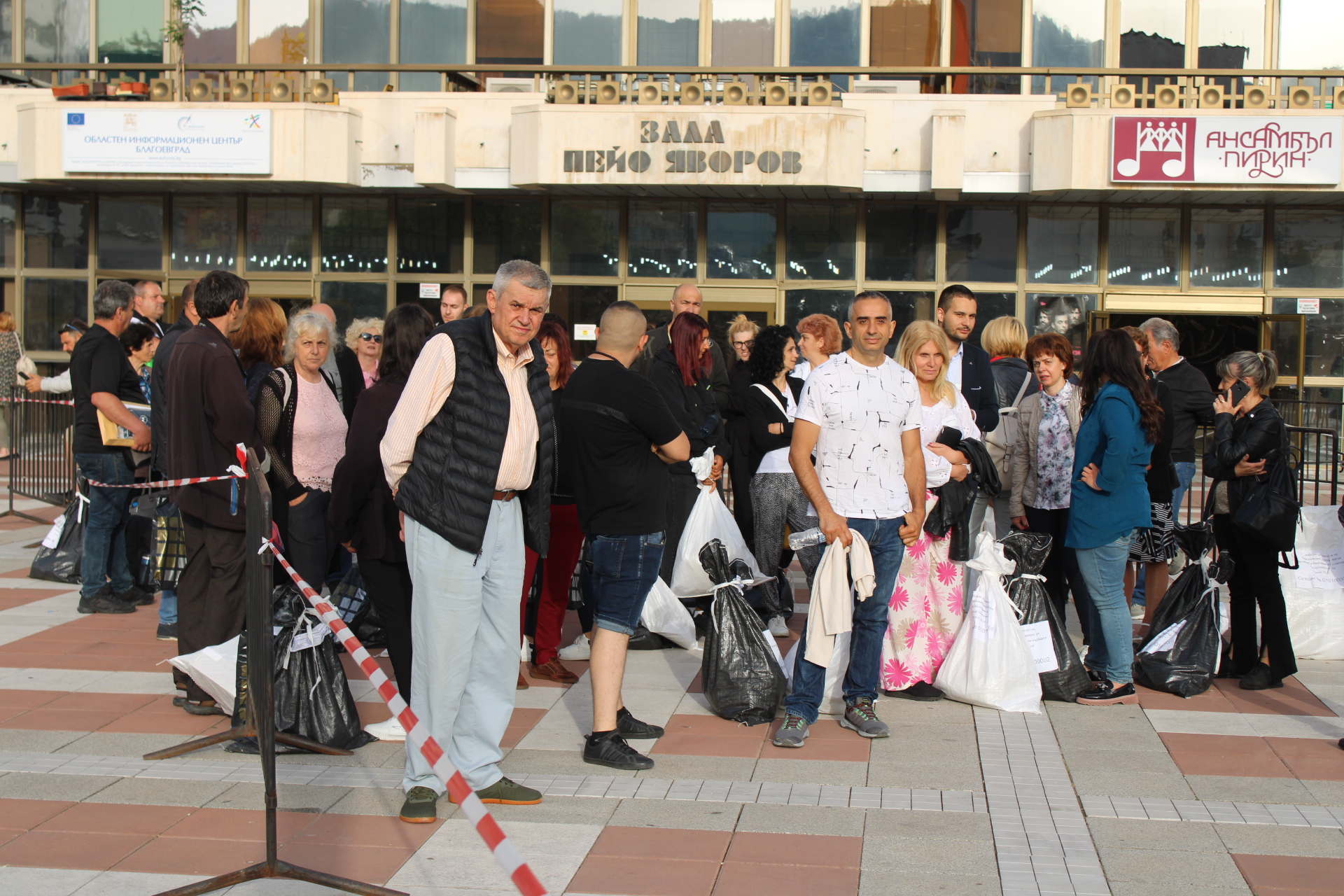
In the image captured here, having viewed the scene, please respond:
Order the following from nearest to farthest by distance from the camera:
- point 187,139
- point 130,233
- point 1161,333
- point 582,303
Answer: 1. point 1161,333
2. point 187,139
3. point 582,303
4. point 130,233

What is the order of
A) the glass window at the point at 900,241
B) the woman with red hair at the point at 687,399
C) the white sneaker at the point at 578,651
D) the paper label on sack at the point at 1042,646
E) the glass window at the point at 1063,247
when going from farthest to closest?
the glass window at the point at 900,241
the glass window at the point at 1063,247
the woman with red hair at the point at 687,399
the white sneaker at the point at 578,651
the paper label on sack at the point at 1042,646

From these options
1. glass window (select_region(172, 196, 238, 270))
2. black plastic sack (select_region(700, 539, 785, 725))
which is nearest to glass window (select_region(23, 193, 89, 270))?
glass window (select_region(172, 196, 238, 270))

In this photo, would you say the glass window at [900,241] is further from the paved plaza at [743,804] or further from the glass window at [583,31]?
the paved plaza at [743,804]

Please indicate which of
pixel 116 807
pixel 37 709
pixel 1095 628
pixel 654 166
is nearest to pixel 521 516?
pixel 116 807

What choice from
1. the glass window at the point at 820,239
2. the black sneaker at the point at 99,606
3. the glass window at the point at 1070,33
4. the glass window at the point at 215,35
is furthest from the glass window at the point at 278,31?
the black sneaker at the point at 99,606

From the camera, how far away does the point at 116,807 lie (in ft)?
14.9

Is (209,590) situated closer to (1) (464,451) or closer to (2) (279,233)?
(1) (464,451)

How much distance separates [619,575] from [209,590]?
79.4 inches

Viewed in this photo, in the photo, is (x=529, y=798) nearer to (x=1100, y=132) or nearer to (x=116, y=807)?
(x=116, y=807)

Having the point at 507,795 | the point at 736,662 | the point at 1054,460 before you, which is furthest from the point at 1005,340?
the point at 507,795

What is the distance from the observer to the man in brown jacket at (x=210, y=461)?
5.55 meters

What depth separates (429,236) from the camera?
18500mm

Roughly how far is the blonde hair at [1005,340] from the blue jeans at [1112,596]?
80.4 inches

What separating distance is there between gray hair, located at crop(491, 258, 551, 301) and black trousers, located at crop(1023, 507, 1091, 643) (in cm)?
316
